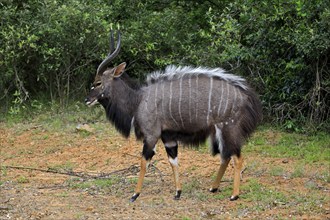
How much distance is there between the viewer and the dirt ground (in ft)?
22.4

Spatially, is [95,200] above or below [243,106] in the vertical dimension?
below

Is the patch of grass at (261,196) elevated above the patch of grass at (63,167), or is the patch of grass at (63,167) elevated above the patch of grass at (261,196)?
the patch of grass at (261,196)

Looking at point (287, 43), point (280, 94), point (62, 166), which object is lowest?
point (62, 166)

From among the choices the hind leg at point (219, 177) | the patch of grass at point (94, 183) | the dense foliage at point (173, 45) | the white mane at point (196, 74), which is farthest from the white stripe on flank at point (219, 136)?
the dense foliage at point (173, 45)

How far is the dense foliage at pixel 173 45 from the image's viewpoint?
10.4 metres

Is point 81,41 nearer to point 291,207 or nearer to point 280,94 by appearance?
point 280,94

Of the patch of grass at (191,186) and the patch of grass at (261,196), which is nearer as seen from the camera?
the patch of grass at (261,196)

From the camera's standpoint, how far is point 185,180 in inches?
327

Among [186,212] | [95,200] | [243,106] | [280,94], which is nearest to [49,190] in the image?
[95,200]

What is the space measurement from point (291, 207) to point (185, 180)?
1.74 m

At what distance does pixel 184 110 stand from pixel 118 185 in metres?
1.37

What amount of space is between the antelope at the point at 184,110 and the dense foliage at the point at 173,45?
8.82ft

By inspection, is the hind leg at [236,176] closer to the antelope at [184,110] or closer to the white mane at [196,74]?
the antelope at [184,110]

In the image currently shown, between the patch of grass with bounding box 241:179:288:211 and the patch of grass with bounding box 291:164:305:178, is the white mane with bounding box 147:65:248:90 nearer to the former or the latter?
the patch of grass with bounding box 241:179:288:211
